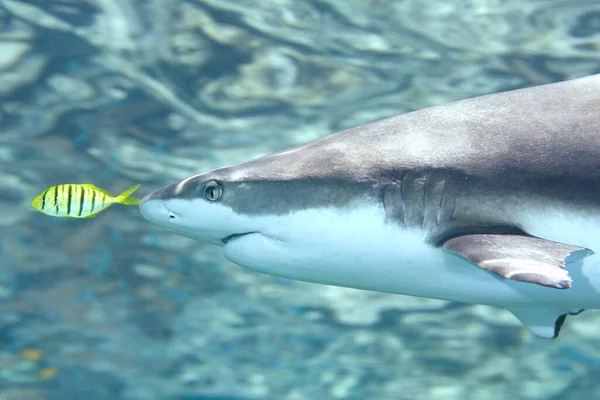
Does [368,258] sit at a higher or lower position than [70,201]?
lower

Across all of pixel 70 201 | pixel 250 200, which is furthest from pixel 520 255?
pixel 70 201

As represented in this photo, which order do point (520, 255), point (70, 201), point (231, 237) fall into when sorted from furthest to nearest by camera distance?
point (70, 201), point (231, 237), point (520, 255)

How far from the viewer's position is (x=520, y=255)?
2.02m

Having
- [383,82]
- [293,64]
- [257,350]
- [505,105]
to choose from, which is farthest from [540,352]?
[505,105]

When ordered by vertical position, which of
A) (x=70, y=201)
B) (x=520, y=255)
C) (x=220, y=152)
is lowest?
(x=520, y=255)

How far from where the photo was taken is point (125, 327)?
1474 centimetres

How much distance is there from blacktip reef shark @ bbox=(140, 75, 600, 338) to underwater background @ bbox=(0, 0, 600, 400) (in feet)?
14.9

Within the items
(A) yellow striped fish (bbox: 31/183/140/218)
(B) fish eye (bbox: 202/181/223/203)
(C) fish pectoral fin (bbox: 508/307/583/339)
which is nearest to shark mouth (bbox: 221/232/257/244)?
(B) fish eye (bbox: 202/181/223/203)

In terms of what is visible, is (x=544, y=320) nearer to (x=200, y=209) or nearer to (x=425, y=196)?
(x=425, y=196)

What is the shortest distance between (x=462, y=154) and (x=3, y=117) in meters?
8.18

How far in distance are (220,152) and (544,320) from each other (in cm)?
683

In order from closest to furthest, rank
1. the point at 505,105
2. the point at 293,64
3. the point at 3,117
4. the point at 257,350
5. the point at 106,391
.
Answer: the point at 505,105, the point at 293,64, the point at 3,117, the point at 257,350, the point at 106,391

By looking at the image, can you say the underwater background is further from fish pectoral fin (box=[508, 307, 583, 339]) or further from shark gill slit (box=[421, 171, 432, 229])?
shark gill slit (box=[421, 171, 432, 229])

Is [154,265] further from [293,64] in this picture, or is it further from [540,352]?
[540,352]
